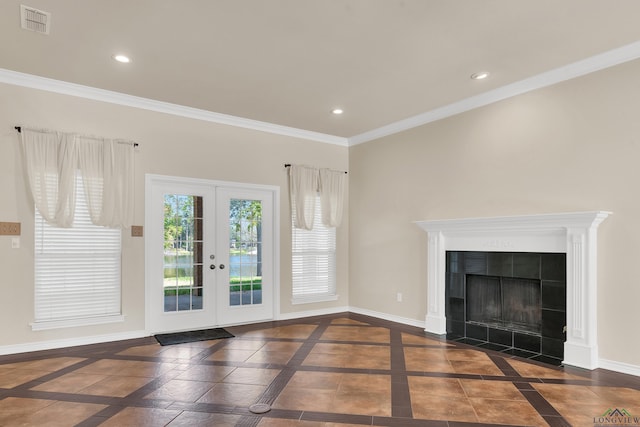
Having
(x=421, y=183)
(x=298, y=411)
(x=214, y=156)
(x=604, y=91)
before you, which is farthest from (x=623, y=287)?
(x=214, y=156)

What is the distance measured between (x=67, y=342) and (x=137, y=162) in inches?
89.1

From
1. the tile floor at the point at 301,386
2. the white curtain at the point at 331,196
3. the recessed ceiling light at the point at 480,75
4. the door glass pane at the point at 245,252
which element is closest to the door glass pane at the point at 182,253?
the door glass pane at the point at 245,252

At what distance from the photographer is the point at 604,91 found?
393cm

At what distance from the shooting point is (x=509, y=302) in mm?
4750

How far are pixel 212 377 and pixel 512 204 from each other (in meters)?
3.74

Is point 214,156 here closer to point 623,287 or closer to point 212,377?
point 212,377

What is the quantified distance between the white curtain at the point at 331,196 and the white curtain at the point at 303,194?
0.18 meters

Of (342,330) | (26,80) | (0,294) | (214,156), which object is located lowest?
(342,330)

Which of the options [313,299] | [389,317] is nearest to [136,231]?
[313,299]

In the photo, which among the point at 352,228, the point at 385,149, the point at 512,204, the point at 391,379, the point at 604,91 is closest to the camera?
the point at 391,379

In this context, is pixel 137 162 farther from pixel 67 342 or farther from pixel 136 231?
pixel 67 342

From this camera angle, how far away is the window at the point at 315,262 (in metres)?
6.49

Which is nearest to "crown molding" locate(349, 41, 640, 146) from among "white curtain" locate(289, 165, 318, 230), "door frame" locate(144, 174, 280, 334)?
"white curtain" locate(289, 165, 318, 230)

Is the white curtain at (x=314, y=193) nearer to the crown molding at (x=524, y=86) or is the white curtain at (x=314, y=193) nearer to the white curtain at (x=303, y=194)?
the white curtain at (x=303, y=194)
